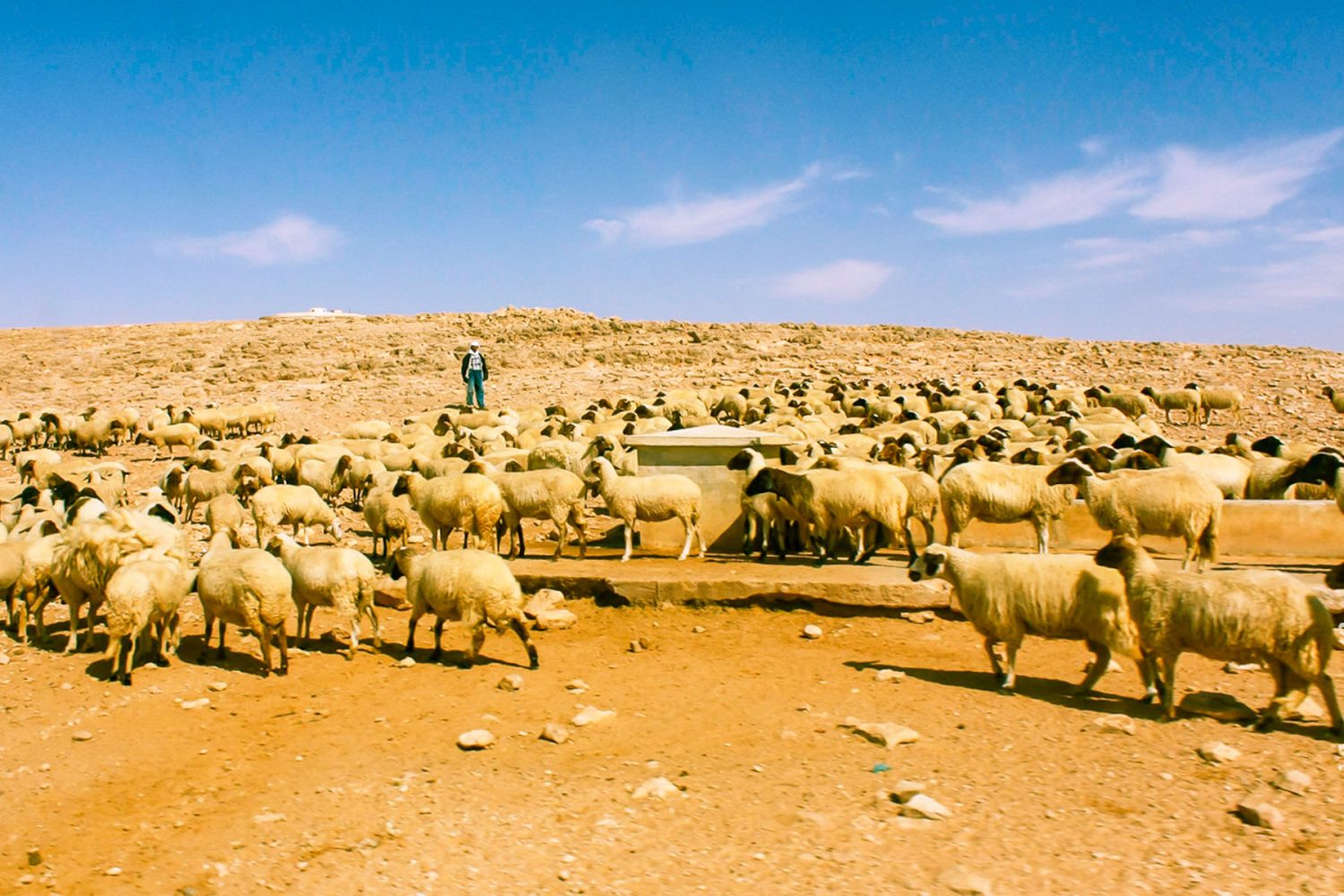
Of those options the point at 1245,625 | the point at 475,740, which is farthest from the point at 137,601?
the point at 1245,625

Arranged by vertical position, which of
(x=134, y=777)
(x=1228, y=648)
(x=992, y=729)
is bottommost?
(x=134, y=777)

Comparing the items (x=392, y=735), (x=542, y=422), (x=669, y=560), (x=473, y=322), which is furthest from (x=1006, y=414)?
(x=473, y=322)

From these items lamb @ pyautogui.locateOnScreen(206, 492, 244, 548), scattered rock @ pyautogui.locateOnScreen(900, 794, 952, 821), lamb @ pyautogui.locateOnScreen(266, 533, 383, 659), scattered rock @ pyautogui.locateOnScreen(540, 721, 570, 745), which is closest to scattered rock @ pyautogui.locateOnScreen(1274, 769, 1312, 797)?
scattered rock @ pyautogui.locateOnScreen(900, 794, 952, 821)

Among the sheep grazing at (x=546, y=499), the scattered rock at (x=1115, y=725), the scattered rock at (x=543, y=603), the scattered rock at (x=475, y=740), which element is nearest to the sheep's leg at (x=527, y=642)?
the scattered rock at (x=543, y=603)

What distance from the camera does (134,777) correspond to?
21.6 ft

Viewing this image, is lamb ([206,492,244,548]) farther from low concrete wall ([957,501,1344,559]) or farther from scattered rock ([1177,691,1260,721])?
scattered rock ([1177,691,1260,721])

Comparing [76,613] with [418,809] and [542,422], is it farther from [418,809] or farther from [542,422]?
[542,422]

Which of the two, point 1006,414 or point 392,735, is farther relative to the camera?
point 1006,414

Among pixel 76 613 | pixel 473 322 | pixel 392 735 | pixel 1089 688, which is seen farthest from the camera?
pixel 473 322

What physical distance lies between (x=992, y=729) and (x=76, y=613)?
26.8 feet

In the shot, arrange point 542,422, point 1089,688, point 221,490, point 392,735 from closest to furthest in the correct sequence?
point 392,735
point 1089,688
point 221,490
point 542,422

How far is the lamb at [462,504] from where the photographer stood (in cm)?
1177

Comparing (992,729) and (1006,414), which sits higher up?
(1006,414)

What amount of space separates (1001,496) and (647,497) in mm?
3945
